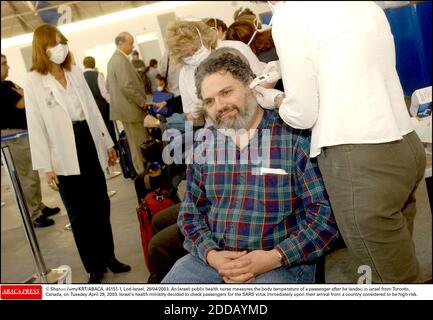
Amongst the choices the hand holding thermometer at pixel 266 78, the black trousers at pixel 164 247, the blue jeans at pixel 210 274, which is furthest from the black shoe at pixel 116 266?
the hand holding thermometer at pixel 266 78

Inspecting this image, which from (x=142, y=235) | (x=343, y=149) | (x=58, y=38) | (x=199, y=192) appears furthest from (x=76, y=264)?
(x=343, y=149)

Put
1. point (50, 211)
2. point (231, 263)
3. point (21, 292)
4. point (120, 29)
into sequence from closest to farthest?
point (21, 292) < point (231, 263) < point (120, 29) < point (50, 211)

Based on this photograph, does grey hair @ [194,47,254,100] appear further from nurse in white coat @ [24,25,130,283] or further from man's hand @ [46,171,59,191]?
man's hand @ [46,171,59,191]

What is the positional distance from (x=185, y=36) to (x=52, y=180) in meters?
0.71

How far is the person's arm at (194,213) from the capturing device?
1.31 metres

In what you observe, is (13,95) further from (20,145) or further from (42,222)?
(42,222)

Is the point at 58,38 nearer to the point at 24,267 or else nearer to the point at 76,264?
the point at 76,264

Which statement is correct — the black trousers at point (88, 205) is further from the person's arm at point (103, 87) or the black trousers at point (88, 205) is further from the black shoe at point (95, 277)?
the person's arm at point (103, 87)

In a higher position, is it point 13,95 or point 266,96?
point 13,95

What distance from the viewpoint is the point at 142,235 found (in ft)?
4.91

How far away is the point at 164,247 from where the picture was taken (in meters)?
1.43

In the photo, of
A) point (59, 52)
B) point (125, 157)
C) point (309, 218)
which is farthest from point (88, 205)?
point (309, 218)

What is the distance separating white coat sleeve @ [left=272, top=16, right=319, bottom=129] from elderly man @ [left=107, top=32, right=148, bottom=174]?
1.92ft

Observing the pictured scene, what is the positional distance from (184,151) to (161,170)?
0.14 meters
